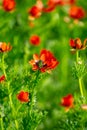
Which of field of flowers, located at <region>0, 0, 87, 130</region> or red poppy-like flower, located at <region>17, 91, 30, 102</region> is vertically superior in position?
field of flowers, located at <region>0, 0, 87, 130</region>

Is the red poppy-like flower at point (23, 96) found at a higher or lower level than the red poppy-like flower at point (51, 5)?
lower

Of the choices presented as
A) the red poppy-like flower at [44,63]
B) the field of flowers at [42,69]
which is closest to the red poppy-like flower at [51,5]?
the field of flowers at [42,69]

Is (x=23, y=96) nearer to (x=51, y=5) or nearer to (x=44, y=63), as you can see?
(x=44, y=63)

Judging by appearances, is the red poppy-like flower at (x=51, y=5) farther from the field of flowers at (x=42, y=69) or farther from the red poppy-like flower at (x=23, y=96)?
the red poppy-like flower at (x=23, y=96)

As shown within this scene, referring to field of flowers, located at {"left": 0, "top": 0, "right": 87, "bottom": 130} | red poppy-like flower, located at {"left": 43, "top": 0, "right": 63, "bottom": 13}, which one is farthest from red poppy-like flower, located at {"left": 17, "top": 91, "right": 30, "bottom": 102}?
red poppy-like flower, located at {"left": 43, "top": 0, "right": 63, "bottom": 13}

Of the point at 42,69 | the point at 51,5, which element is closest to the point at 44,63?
the point at 42,69

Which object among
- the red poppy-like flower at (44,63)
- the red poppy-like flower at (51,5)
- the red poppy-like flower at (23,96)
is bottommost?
the red poppy-like flower at (23,96)

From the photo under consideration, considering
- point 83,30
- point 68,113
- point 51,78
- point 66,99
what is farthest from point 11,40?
point 68,113

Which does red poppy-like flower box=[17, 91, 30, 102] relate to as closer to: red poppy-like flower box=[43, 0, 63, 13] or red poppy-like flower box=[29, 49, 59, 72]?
red poppy-like flower box=[29, 49, 59, 72]
